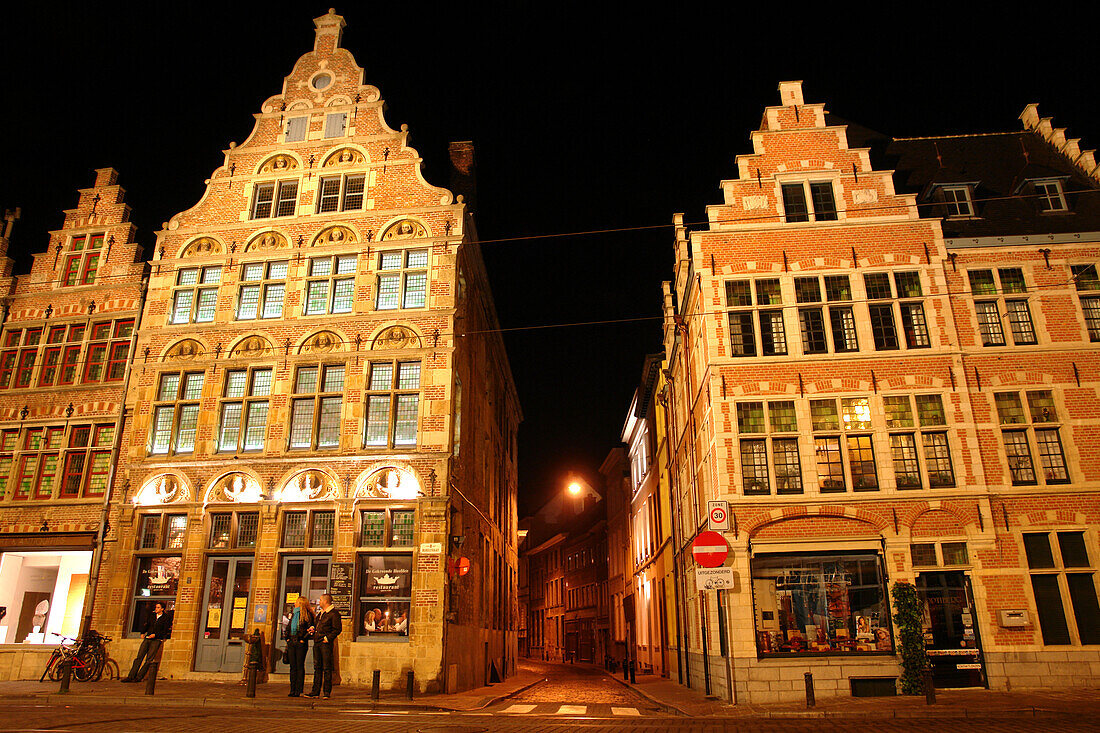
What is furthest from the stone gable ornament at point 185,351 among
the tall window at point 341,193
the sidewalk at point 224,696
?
the sidewalk at point 224,696

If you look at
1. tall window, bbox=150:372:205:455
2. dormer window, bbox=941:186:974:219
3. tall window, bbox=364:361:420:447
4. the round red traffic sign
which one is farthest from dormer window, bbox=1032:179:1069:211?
tall window, bbox=150:372:205:455

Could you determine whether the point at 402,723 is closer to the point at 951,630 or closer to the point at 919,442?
the point at 951,630

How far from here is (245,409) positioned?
20766 mm

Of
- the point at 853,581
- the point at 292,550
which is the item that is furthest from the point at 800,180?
the point at 292,550

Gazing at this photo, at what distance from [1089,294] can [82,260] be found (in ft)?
99.8

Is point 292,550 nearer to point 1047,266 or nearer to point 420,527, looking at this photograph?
point 420,527

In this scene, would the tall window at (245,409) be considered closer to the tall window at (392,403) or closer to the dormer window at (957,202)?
the tall window at (392,403)

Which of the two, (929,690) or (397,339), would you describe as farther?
(397,339)

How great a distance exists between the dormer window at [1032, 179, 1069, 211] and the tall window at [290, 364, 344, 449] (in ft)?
68.0

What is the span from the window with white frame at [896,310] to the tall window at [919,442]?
1.49 meters

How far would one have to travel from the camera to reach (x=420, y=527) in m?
18.6

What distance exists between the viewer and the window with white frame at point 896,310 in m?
18.8

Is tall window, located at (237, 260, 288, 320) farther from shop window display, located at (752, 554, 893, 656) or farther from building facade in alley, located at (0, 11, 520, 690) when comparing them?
shop window display, located at (752, 554, 893, 656)

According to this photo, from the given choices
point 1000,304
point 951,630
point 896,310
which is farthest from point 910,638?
point 1000,304
